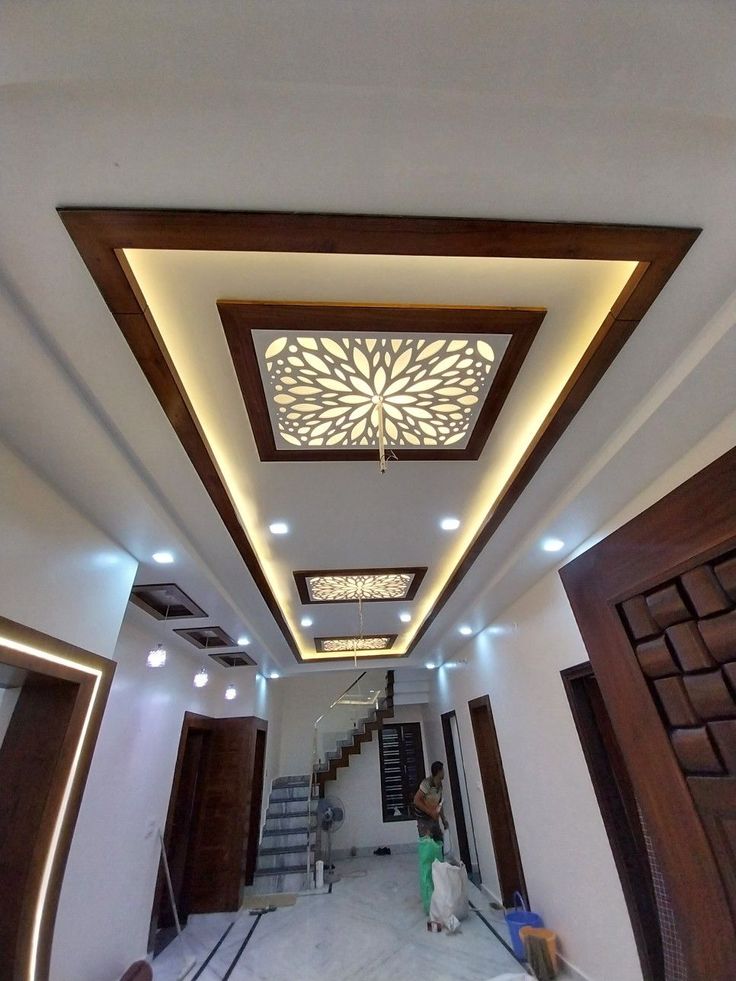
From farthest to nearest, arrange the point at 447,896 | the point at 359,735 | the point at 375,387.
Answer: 1. the point at 359,735
2. the point at 447,896
3. the point at 375,387

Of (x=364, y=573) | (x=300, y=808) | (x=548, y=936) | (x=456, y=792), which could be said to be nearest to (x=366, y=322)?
(x=364, y=573)

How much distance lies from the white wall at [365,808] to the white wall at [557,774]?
3.08 metres

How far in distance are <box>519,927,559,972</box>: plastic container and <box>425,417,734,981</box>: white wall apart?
7 cm

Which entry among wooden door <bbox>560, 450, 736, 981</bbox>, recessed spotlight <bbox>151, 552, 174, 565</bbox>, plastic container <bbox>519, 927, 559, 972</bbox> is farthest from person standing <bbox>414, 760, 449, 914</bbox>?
wooden door <bbox>560, 450, 736, 981</bbox>

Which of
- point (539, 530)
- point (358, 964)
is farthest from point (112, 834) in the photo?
point (539, 530)

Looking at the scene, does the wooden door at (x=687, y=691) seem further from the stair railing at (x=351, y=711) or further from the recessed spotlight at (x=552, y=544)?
the stair railing at (x=351, y=711)

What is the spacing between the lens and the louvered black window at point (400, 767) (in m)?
7.33

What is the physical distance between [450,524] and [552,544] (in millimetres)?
675

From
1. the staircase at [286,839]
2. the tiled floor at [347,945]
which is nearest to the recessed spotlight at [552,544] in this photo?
the tiled floor at [347,945]

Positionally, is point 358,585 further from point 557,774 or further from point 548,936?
point 548,936

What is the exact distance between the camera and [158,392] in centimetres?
153

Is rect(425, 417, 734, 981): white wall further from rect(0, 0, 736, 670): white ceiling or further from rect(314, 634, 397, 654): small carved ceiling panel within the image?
rect(314, 634, 397, 654): small carved ceiling panel

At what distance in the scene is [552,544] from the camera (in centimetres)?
277

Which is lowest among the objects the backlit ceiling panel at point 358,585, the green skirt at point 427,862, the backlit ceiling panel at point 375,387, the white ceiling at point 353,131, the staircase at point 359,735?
the green skirt at point 427,862
